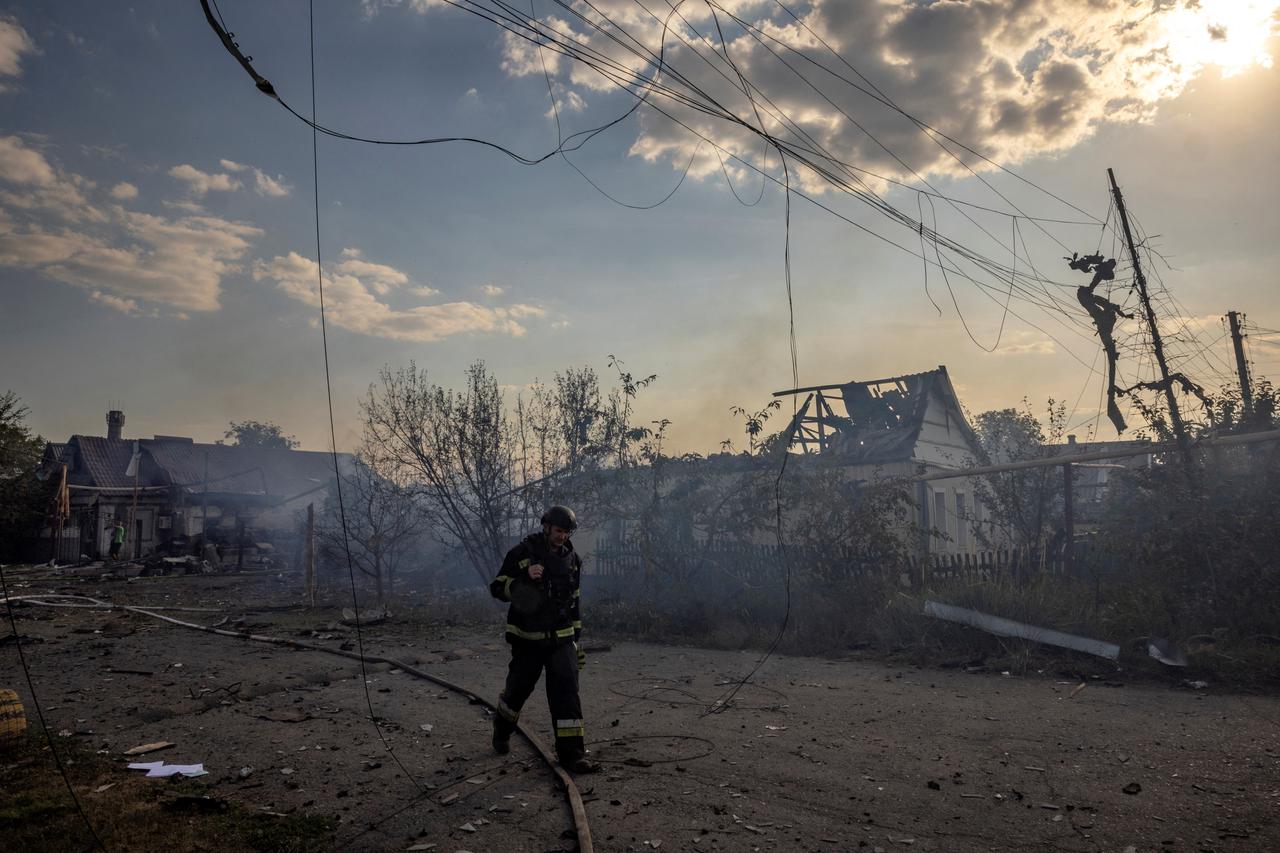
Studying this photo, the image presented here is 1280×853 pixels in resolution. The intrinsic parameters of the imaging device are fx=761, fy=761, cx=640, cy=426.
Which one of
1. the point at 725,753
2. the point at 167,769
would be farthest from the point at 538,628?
the point at 167,769

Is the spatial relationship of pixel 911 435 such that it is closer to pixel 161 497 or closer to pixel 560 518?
pixel 560 518

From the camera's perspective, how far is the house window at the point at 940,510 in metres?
21.1

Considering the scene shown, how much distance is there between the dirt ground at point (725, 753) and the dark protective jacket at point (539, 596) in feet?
3.09

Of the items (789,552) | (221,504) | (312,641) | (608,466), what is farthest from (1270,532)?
(221,504)

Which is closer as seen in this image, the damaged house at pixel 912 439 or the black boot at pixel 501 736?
the black boot at pixel 501 736

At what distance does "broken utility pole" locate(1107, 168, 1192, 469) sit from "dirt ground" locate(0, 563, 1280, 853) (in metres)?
3.30

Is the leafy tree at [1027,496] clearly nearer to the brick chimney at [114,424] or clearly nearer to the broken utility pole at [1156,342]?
the broken utility pole at [1156,342]

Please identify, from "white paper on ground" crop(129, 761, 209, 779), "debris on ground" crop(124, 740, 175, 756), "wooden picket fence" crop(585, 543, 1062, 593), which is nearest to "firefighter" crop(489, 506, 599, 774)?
"white paper on ground" crop(129, 761, 209, 779)

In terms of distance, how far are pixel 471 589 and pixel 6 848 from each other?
641 inches

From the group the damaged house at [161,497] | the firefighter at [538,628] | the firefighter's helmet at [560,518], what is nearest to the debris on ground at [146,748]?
the firefighter at [538,628]

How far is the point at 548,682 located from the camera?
224 inches

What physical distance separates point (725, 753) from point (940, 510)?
1758 cm

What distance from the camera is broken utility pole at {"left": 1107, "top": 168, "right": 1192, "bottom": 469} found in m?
9.66

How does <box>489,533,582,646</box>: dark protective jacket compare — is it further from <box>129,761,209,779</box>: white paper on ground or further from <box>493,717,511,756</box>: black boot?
<box>129,761,209,779</box>: white paper on ground
